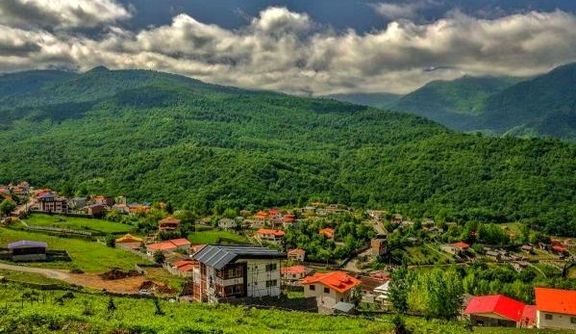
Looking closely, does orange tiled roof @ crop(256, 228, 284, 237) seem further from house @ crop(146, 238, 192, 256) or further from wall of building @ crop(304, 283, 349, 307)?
wall of building @ crop(304, 283, 349, 307)

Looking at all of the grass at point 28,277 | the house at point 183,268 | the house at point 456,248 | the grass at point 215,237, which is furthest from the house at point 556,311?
the house at point 456,248

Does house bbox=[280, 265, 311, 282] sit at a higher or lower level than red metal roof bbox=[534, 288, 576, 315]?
lower

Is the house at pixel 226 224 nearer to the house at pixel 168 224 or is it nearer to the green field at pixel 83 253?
the house at pixel 168 224

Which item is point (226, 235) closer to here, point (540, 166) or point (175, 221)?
point (175, 221)

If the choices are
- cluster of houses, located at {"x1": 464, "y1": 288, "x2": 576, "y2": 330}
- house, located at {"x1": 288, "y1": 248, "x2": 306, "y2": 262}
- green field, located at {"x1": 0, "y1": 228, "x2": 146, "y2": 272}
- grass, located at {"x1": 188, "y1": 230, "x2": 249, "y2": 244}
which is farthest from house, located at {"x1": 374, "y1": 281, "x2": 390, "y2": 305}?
grass, located at {"x1": 188, "y1": 230, "x2": 249, "y2": 244}

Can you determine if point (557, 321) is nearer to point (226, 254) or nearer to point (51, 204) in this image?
point (226, 254)

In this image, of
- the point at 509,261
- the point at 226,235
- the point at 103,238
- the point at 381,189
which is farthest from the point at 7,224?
the point at 381,189

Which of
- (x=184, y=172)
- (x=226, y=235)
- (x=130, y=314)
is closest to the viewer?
(x=130, y=314)
